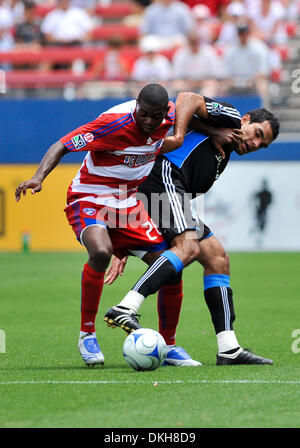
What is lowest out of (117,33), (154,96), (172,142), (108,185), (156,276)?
(156,276)

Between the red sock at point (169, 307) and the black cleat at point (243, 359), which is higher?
the red sock at point (169, 307)

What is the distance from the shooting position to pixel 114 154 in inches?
236

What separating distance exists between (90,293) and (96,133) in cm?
110

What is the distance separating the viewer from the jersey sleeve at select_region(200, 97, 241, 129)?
6207 millimetres

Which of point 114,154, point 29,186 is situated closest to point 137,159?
point 114,154

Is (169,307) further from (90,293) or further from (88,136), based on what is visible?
(88,136)

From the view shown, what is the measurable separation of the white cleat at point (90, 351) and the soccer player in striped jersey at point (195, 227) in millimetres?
526

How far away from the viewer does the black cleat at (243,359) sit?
591 cm

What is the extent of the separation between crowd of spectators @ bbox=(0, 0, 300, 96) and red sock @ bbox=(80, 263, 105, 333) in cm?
1028

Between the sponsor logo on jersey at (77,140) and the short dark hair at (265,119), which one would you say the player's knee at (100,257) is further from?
the short dark hair at (265,119)

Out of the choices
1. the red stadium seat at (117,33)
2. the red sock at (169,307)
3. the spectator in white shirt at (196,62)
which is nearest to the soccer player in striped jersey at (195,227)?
the red sock at (169,307)

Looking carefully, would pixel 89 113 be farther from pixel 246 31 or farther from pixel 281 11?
pixel 281 11

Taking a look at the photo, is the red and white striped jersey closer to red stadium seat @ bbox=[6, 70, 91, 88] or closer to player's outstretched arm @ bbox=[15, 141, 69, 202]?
player's outstretched arm @ bbox=[15, 141, 69, 202]
